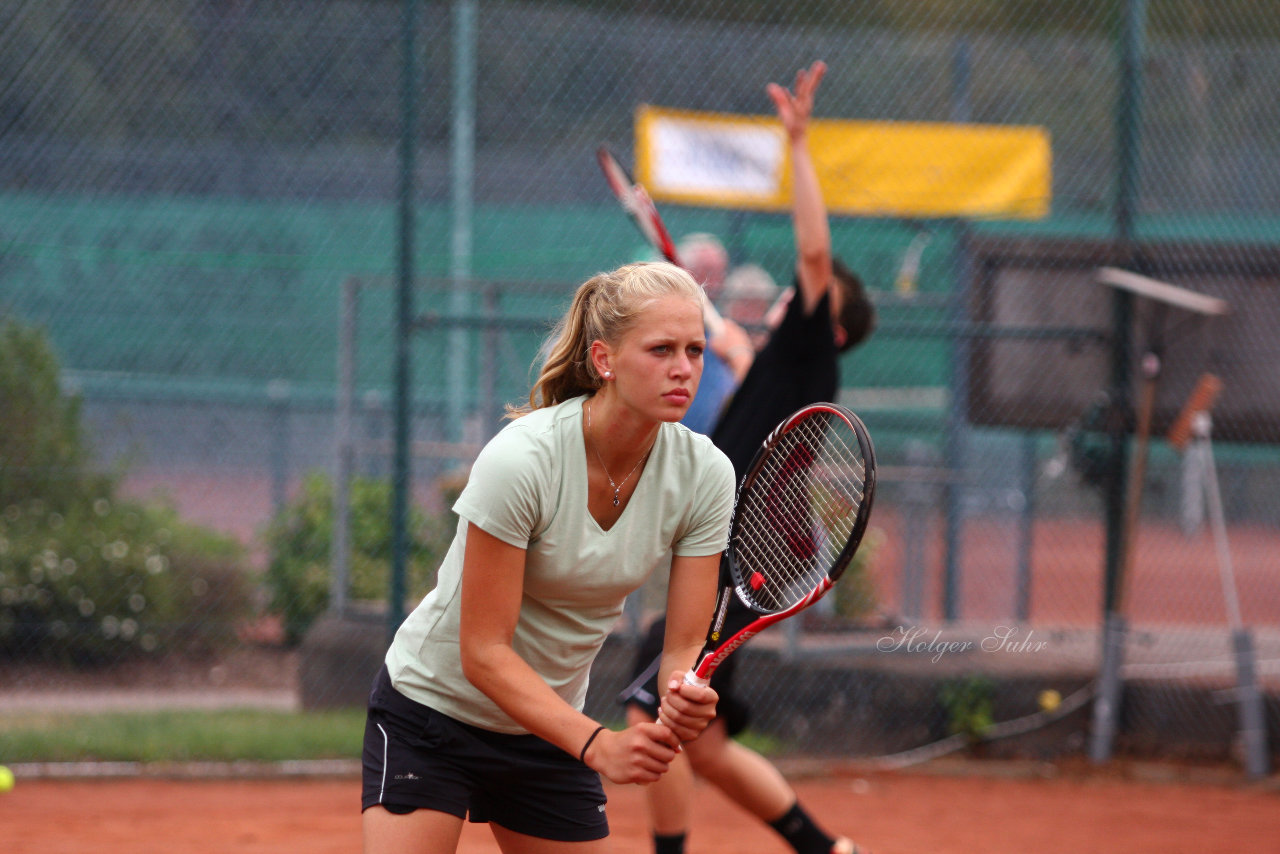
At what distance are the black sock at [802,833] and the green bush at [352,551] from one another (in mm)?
2176

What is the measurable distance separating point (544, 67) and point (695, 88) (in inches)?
26.1

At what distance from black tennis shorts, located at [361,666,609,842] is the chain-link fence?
9.40 feet

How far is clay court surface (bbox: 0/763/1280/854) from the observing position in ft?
14.0

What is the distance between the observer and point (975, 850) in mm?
4418

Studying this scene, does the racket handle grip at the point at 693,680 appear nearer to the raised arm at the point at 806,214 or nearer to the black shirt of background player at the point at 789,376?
the black shirt of background player at the point at 789,376

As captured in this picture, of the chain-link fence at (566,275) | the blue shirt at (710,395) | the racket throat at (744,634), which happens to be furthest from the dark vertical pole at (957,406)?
the racket throat at (744,634)

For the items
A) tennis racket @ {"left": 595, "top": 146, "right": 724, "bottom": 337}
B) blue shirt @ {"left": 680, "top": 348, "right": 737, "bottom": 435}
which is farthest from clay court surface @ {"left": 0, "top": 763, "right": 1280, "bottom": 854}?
tennis racket @ {"left": 595, "top": 146, "right": 724, "bottom": 337}

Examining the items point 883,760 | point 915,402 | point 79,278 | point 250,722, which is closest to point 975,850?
point 883,760

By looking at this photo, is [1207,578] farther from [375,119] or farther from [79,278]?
[79,278]

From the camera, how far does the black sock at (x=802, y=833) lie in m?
3.54

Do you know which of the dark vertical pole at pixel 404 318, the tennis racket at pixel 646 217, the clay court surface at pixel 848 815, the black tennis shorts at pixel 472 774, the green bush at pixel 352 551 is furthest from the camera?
the green bush at pixel 352 551

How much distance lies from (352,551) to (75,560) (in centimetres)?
114

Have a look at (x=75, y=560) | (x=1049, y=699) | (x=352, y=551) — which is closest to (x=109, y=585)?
(x=75, y=560)

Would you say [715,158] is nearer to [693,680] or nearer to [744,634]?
[744,634]
